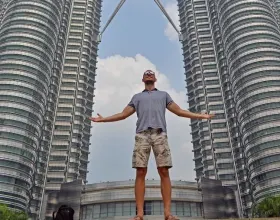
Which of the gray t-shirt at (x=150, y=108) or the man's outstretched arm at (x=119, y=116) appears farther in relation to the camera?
the man's outstretched arm at (x=119, y=116)

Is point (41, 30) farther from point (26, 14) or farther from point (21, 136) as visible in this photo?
point (21, 136)

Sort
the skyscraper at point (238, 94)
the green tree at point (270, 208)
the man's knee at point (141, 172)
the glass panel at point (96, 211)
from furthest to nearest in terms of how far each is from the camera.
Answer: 1. the skyscraper at point (238, 94)
2. the glass panel at point (96, 211)
3. the green tree at point (270, 208)
4. the man's knee at point (141, 172)

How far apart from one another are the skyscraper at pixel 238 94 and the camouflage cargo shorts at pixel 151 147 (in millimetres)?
89036

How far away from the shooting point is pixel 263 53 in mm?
105125

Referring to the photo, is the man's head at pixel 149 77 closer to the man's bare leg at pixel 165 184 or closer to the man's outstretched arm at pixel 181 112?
the man's outstretched arm at pixel 181 112

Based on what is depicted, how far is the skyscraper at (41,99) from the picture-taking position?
313ft

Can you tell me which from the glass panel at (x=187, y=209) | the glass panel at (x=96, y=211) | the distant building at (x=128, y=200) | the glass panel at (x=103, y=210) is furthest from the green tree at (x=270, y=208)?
the glass panel at (x=96, y=211)

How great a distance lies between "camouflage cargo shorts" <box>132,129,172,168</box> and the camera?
26.2ft

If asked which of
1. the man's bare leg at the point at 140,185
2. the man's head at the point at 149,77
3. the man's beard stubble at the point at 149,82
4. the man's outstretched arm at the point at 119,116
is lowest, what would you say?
the man's bare leg at the point at 140,185

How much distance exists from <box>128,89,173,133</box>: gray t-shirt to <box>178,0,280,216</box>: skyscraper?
291 feet

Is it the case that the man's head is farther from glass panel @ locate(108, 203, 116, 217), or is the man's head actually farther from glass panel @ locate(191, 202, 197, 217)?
glass panel @ locate(191, 202, 197, 217)

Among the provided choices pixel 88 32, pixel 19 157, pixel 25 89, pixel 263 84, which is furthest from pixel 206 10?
pixel 19 157

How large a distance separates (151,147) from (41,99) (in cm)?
10226

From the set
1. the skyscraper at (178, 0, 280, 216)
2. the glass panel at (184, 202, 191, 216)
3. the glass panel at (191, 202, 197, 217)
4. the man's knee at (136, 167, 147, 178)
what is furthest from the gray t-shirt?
the skyscraper at (178, 0, 280, 216)
